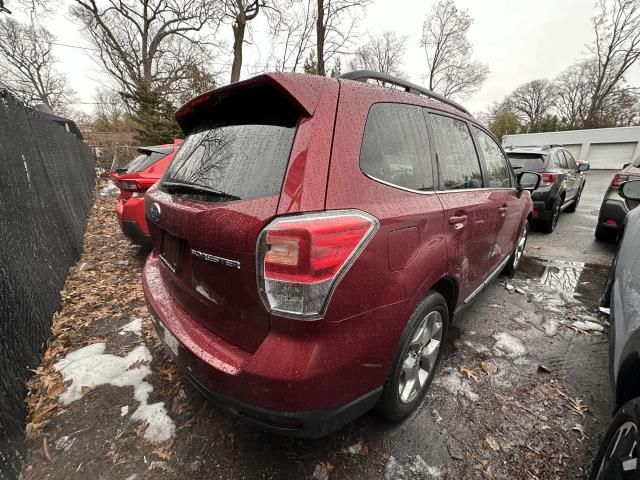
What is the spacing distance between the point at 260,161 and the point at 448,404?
195 centimetres

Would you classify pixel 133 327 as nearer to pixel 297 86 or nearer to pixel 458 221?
pixel 297 86

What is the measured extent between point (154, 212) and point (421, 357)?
185 cm

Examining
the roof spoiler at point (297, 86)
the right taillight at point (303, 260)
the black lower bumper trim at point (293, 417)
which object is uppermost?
the roof spoiler at point (297, 86)

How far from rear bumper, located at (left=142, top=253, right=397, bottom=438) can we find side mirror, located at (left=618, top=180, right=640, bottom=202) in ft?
9.19

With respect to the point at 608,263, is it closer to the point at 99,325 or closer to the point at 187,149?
the point at 187,149

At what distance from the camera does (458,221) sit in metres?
1.82

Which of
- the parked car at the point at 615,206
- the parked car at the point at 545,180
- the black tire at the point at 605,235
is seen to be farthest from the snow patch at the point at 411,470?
the black tire at the point at 605,235

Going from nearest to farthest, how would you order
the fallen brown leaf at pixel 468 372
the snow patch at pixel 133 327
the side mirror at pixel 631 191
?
the fallen brown leaf at pixel 468 372 → the side mirror at pixel 631 191 → the snow patch at pixel 133 327

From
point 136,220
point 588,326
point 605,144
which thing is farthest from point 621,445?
point 605,144

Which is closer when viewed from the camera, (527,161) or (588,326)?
(588,326)

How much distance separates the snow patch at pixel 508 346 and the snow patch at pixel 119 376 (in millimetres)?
2549

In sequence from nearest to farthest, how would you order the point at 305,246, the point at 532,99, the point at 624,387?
the point at 305,246, the point at 624,387, the point at 532,99

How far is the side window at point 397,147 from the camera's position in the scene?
1.36 m

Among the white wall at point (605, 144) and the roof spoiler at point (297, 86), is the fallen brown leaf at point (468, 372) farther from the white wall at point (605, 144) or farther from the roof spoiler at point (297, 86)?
the white wall at point (605, 144)
